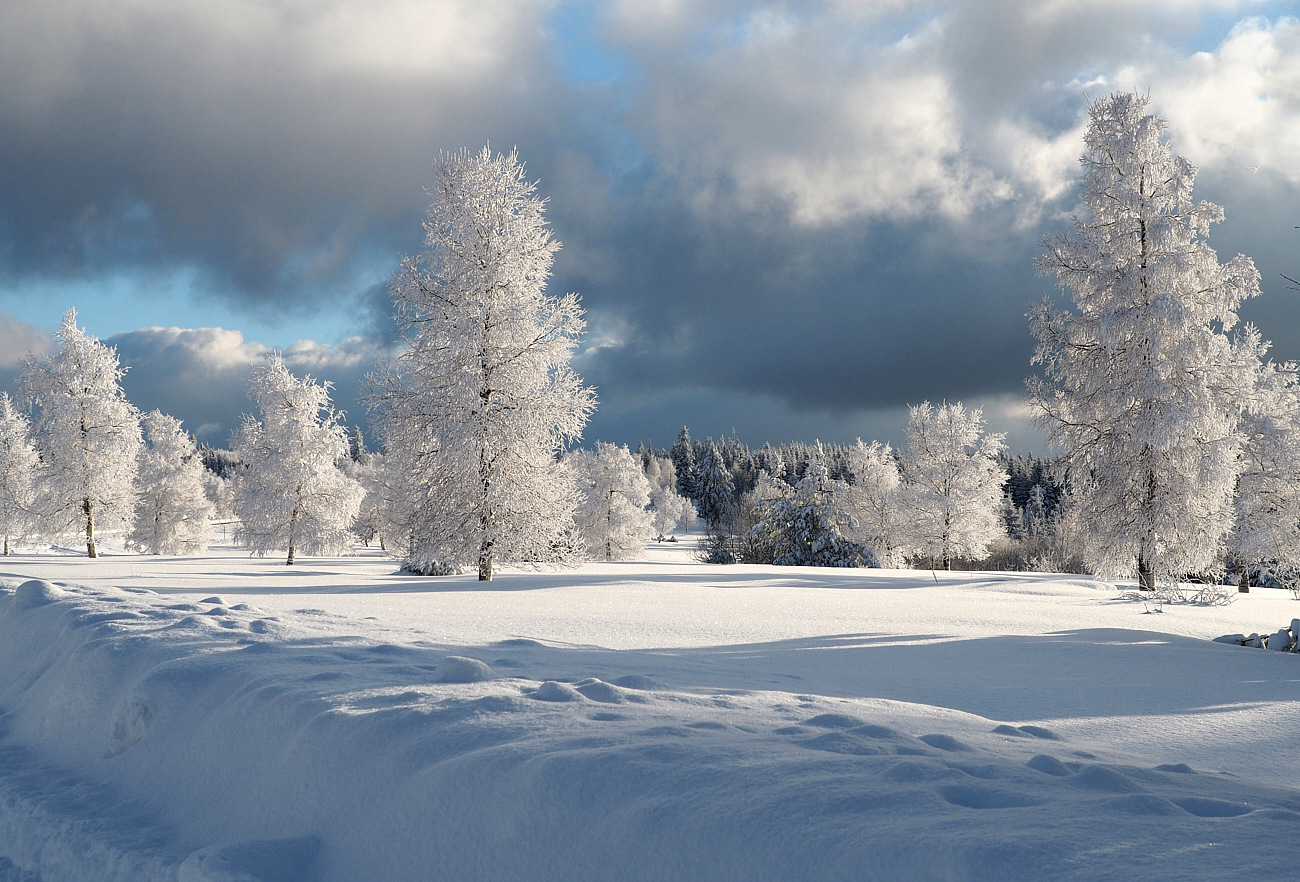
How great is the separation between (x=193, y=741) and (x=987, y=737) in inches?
173

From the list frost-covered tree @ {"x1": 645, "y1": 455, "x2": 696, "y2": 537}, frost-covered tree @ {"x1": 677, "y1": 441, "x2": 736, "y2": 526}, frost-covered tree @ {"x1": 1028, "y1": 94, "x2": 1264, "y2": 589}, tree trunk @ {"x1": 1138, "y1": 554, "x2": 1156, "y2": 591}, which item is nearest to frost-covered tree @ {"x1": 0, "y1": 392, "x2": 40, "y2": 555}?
frost-covered tree @ {"x1": 1028, "y1": 94, "x2": 1264, "y2": 589}

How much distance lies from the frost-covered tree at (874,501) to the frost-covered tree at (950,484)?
9194mm

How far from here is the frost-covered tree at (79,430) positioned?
90.0ft

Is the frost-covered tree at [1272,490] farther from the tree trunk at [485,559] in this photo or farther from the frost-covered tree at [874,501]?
the frost-covered tree at [874,501]

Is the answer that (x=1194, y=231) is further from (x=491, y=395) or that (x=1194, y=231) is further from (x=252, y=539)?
(x=252, y=539)

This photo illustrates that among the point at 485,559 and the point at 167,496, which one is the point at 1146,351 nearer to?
the point at 485,559

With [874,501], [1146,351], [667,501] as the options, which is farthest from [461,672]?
[667,501]

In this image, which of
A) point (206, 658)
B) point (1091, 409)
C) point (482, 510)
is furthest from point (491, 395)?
point (1091, 409)

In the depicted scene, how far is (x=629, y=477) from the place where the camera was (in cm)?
5259

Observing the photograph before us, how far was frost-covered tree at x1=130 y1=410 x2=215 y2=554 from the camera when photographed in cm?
3928

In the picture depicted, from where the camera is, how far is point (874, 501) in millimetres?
48625

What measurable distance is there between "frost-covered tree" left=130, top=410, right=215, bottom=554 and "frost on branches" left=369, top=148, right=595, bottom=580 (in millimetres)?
30928

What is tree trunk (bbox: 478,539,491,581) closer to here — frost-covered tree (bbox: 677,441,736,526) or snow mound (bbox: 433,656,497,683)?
snow mound (bbox: 433,656,497,683)

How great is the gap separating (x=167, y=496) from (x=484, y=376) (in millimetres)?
33464
